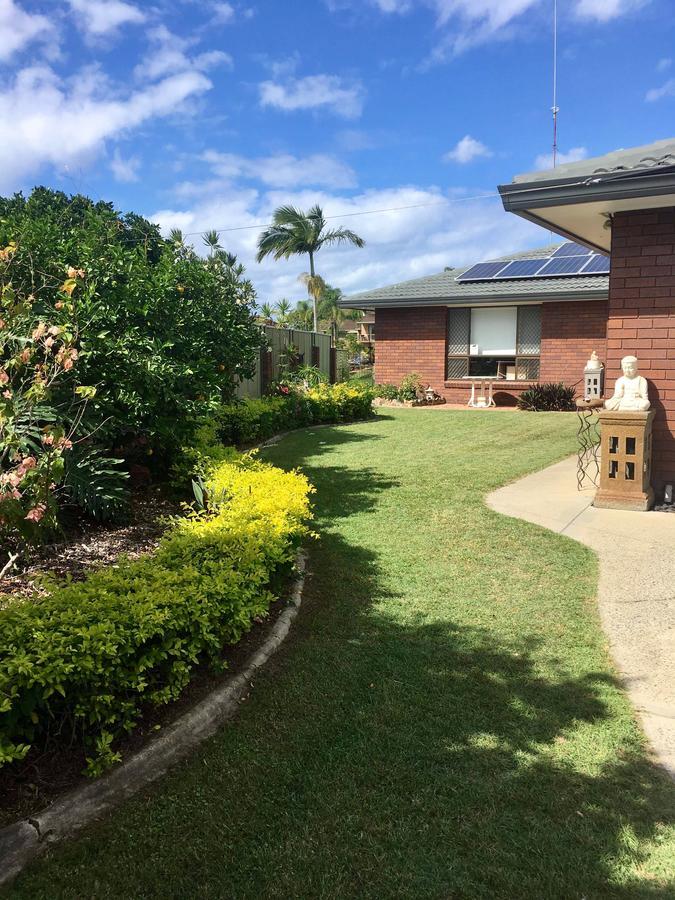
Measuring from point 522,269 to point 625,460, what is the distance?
1267 centimetres

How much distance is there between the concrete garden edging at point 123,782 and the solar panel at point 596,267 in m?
15.4

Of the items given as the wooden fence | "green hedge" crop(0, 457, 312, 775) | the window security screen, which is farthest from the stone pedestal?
the window security screen

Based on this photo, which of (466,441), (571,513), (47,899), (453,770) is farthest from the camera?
(466,441)

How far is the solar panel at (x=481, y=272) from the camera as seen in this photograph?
18.7m

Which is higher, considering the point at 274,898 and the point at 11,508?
the point at 11,508

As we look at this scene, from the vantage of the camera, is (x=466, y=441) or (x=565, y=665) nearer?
(x=565, y=665)

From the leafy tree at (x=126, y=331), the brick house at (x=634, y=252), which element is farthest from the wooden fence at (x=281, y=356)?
the brick house at (x=634, y=252)

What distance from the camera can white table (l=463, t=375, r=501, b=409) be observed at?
1828 centimetres

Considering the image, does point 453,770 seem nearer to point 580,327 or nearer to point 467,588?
point 467,588

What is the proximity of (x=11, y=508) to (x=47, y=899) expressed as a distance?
1470mm

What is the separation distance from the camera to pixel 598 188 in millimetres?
5914

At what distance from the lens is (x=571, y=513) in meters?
6.57

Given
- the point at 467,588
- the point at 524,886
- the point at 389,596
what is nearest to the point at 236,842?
the point at 524,886

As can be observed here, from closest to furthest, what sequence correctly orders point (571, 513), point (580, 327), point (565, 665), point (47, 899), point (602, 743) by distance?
1. point (47, 899)
2. point (602, 743)
3. point (565, 665)
4. point (571, 513)
5. point (580, 327)
